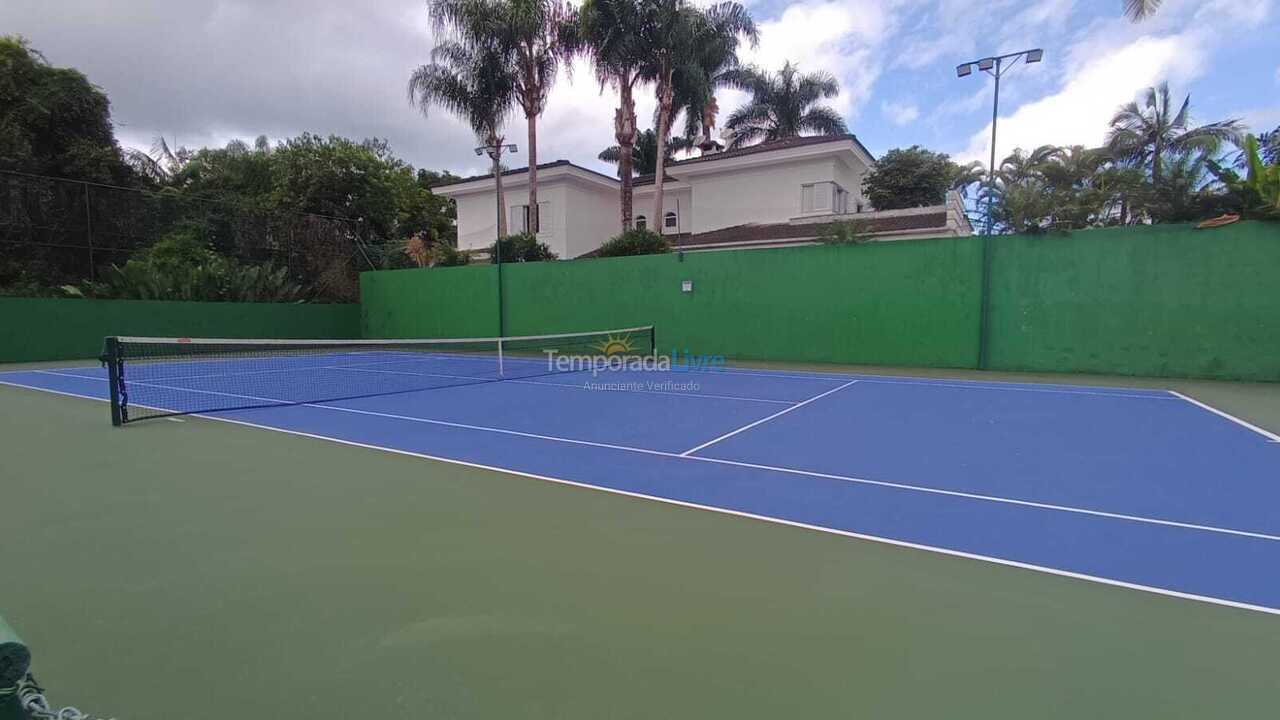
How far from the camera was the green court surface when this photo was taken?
1996 millimetres

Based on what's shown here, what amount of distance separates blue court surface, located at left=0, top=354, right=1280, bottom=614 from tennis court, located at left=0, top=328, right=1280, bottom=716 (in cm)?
3

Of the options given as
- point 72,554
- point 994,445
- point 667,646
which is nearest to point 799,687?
point 667,646

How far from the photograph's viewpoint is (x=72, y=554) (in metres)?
3.14

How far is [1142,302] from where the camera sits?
1096 centimetres

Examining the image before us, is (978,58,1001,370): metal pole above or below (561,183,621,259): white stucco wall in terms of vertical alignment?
below

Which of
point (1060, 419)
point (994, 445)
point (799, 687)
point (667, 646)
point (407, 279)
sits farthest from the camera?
point (407, 279)

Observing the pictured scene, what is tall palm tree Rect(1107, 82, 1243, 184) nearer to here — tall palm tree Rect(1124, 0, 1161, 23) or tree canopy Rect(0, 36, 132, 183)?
tall palm tree Rect(1124, 0, 1161, 23)

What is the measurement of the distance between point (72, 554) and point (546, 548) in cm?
238

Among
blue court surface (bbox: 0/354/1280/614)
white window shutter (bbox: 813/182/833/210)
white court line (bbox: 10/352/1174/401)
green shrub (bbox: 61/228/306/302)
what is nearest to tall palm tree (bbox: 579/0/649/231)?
white window shutter (bbox: 813/182/833/210)

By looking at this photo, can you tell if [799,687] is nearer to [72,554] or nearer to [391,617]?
[391,617]

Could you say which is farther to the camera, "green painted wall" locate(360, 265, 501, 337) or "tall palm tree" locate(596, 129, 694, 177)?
"tall palm tree" locate(596, 129, 694, 177)

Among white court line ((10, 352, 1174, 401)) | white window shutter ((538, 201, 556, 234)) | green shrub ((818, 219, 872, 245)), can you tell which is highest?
white window shutter ((538, 201, 556, 234))

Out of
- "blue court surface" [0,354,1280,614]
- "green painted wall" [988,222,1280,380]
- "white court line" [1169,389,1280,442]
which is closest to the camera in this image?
"blue court surface" [0,354,1280,614]

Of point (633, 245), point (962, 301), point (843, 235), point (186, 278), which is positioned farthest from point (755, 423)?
point (186, 278)
